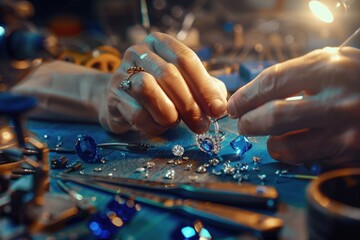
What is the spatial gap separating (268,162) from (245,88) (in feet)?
0.48

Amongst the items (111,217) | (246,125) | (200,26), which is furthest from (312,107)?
(200,26)

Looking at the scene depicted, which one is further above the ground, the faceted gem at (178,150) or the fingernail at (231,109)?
the fingernail at (231,109)

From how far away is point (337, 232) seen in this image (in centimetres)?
45

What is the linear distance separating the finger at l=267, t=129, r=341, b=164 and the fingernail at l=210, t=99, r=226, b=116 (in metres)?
0.13

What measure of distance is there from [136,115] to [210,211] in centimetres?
38

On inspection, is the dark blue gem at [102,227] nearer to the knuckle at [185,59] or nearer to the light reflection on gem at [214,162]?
the light reflection on gem at [214,162]

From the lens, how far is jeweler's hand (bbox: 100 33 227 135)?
2.91 ft

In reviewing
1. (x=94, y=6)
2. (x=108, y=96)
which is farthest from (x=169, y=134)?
(x=94, y=6)

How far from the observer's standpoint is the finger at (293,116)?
69cm

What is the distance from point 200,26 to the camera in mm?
3344

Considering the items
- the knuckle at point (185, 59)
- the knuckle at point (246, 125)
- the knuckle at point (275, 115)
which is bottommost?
the knuckle at point (246, 125)

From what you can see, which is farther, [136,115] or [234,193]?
[136,115]

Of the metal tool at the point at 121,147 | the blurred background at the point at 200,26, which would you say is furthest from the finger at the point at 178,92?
the blurred background at the point at 200,26

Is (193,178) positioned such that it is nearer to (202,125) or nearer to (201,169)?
(201,169)
